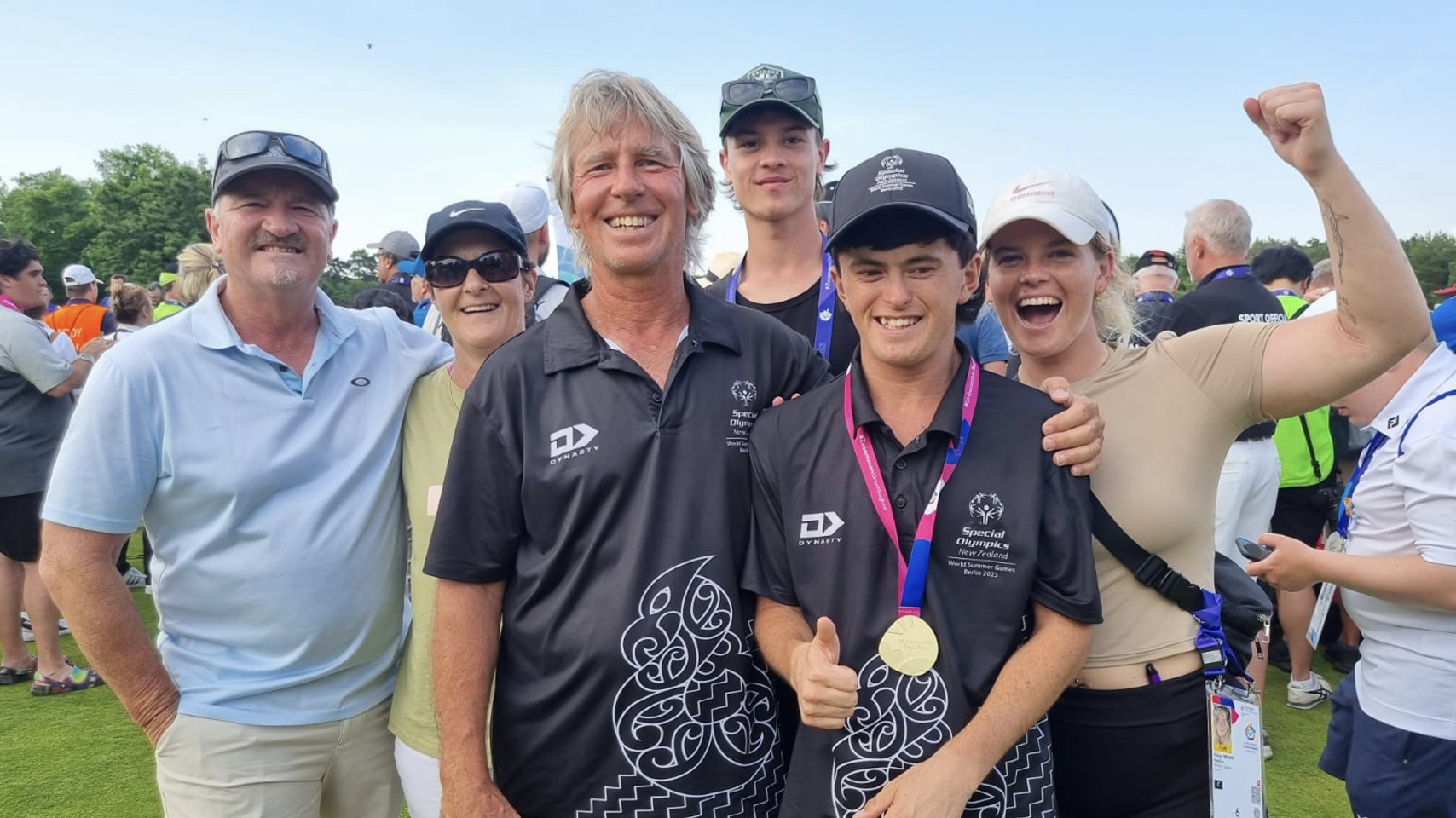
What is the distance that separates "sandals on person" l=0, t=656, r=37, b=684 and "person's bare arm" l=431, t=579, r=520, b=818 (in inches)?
249

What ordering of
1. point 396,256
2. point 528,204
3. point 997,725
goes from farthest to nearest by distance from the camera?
point 396,256 < point 528,204 < point 997,725

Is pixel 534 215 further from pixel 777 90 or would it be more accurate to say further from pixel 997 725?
pixel 997 725

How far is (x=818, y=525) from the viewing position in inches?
75.8

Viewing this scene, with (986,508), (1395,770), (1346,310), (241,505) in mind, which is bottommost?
(1395,770)

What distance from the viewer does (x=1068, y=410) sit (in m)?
1.90

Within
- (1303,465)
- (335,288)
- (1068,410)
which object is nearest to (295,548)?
(1068,410)

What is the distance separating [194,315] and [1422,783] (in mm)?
4396

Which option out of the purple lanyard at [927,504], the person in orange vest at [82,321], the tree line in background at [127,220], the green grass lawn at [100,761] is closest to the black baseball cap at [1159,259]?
the green grass lawn at [100,761]

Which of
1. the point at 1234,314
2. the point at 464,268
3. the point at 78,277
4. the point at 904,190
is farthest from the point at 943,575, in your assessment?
the point at 78,277

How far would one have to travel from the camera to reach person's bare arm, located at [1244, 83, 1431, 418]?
184cm

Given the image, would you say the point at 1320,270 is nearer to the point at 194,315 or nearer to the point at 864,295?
the point at 864,295

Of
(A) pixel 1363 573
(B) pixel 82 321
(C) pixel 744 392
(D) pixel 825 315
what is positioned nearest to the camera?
(C) pixel 744 392

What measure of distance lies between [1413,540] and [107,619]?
4.31m

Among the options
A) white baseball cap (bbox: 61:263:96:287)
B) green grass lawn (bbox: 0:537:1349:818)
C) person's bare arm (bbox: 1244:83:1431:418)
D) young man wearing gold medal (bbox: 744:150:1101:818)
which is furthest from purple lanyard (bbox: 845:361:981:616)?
white baseball cap (bbox: 61:263:96:287)
